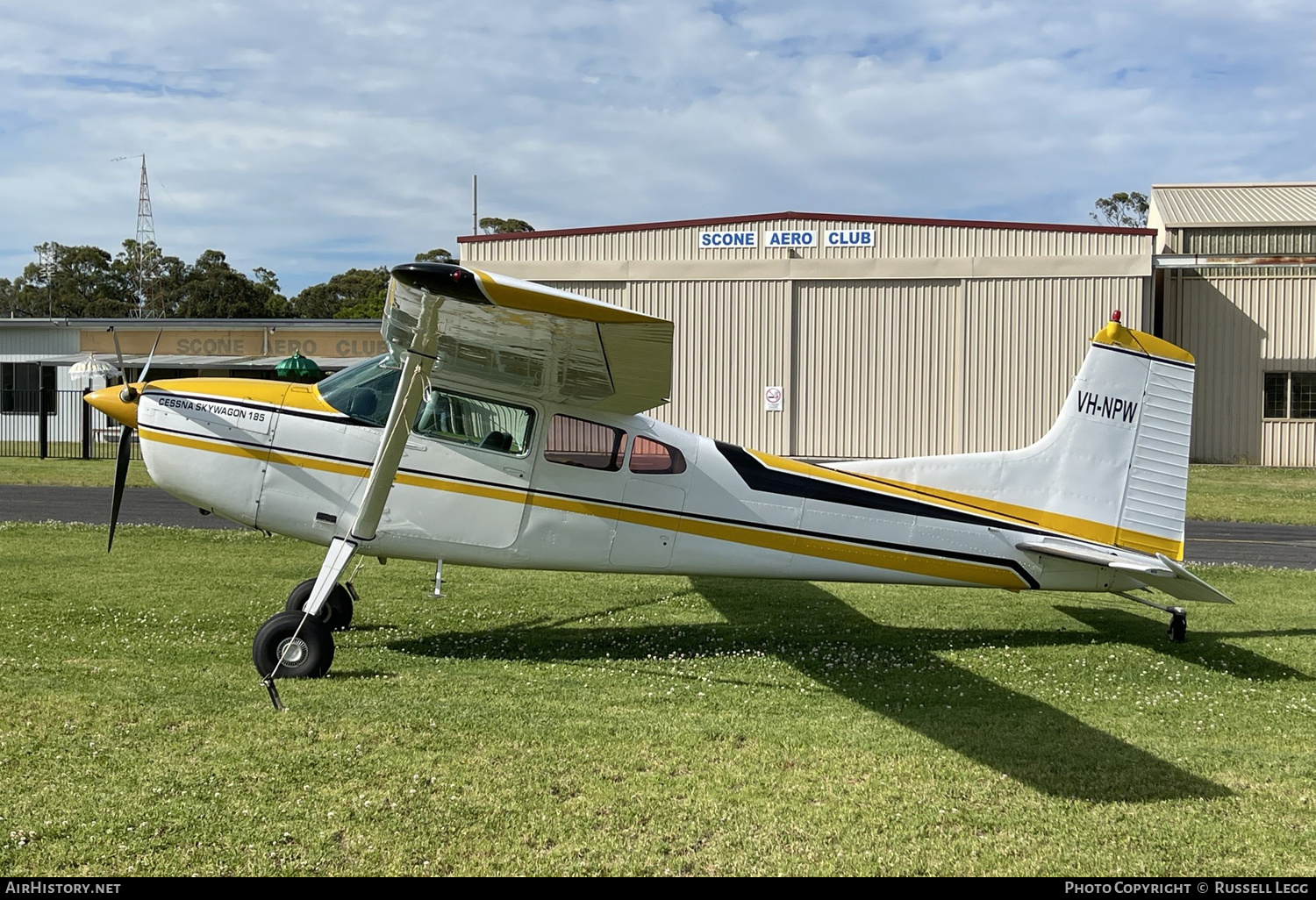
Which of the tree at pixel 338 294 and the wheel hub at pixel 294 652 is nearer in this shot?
the wheel hub at pixel 294 652

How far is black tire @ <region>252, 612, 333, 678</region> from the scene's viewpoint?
21.3 ft

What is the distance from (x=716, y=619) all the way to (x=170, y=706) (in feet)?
16.0

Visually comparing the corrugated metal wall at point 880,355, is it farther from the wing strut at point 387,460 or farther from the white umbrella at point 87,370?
the wing strut at point 387,460

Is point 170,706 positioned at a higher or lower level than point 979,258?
lower

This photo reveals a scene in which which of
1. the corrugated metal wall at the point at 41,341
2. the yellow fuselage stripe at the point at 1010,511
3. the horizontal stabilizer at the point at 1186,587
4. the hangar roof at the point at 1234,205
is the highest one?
the hangar roof at the point at 1234,205

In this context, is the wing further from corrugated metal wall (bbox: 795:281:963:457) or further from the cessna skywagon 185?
corrugated metal wall (bbox: 795:281:963:457)

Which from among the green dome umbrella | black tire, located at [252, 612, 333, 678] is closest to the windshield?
black tire, located at [252, 612, 333, 678]

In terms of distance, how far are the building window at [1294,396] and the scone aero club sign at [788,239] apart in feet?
42.5

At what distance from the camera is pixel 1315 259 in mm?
28891

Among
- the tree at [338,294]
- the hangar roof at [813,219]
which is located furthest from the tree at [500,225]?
the hangar roof at [813,219]

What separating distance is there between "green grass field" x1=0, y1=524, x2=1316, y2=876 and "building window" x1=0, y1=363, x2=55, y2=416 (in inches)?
1232

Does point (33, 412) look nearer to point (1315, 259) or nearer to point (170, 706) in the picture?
point (170, 706)

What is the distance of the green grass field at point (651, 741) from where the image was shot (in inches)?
164
